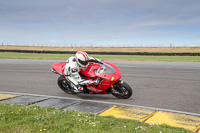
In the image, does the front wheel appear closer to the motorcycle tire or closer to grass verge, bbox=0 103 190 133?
the motorcycle tire

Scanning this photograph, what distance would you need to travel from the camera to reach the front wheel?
6898mm

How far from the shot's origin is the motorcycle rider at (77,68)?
694cm

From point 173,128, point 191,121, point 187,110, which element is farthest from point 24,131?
point 187,110

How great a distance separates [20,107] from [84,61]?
228 cm

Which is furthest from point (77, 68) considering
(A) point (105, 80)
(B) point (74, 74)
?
(A) point (105, 80)

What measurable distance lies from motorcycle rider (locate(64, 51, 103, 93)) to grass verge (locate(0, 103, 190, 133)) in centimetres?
185

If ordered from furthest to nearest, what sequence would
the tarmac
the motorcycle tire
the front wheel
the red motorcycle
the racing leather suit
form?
the motorcycle tire
the racing leather suit
the front wheel
the red motorcycle
the tarmac

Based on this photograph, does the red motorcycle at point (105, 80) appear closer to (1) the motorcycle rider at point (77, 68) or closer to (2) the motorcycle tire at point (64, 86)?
(1) the motorcycle rider at point (77, 68)

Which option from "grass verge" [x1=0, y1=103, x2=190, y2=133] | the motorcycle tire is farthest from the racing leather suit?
"grass verge" [x1=0, y1=103, x2=190, y2=133]

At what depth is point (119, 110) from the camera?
230 inches

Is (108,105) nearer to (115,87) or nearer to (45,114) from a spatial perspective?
(115,87)

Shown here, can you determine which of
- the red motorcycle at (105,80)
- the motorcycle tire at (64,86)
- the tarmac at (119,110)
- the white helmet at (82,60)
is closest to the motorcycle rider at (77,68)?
the white helmet at (82,60)

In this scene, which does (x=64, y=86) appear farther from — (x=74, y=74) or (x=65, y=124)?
(x=65, y=124)

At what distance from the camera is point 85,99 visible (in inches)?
282
